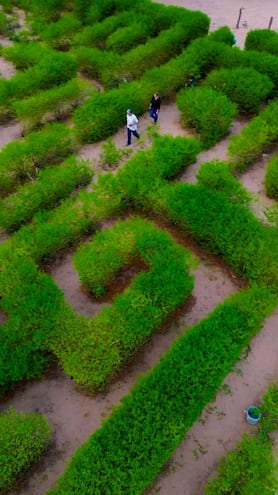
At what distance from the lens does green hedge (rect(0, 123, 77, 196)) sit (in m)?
13.5

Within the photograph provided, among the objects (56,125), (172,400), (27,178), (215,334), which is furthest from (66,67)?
(172,400)

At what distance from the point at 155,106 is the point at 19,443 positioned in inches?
488

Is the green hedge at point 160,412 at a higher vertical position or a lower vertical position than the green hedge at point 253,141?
lower

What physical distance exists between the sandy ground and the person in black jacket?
6271mm

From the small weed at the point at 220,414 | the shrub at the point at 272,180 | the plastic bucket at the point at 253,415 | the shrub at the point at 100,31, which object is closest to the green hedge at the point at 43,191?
the shrub at the point at 272,180

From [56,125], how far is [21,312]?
8087 mm

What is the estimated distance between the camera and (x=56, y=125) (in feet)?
49.1

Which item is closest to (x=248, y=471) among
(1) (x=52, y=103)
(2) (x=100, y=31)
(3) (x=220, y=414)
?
(3) (x=220, y=414)

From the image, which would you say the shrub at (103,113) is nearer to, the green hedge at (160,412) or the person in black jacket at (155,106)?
the person in black jacket at (155,106)

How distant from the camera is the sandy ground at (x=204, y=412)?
26.9 feet

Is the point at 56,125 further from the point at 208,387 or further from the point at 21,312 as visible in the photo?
the point at 208,387

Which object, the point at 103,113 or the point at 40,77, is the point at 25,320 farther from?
the point at 40,77

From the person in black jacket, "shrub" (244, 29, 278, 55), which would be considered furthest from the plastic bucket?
"shrub" (244, 29, 278, 55)

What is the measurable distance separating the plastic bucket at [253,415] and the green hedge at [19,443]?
4.17 m
